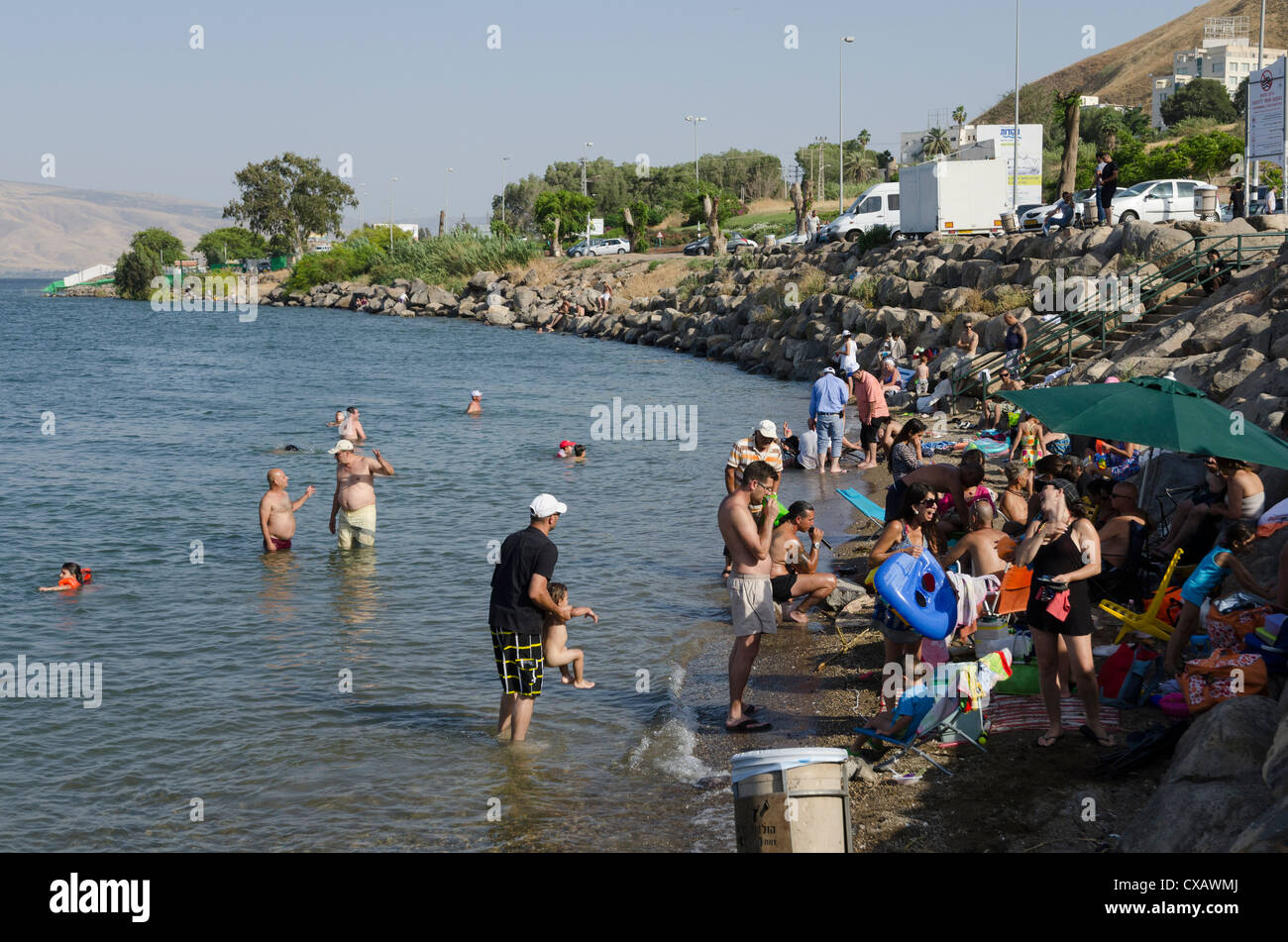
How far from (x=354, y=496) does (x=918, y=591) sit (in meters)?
8.04

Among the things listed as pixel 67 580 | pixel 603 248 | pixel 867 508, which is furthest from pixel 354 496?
pixel 603 248

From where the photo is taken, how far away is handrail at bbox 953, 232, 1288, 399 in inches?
781

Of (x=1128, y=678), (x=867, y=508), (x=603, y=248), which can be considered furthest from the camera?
(x=603, y=248)

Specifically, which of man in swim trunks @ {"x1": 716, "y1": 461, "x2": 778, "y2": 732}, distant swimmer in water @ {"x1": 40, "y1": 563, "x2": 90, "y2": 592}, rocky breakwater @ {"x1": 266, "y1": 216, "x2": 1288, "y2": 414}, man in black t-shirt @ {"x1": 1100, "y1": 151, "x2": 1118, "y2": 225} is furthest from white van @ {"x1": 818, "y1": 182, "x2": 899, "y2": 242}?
man in swim trunks @ {"x1": 716, "y1": 461, "x2": 778, "y2": 732}

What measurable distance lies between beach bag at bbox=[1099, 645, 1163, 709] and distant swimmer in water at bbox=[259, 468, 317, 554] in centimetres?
922

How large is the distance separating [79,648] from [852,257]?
31347mm

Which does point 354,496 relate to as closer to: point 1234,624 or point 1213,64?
point 1234,624

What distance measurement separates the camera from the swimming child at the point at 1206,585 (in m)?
7.51

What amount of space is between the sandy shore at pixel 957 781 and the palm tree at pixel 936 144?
277 feet

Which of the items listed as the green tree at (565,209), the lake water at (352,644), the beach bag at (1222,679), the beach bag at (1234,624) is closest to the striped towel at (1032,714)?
the beach bag at (1222,679)

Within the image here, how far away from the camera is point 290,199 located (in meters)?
128

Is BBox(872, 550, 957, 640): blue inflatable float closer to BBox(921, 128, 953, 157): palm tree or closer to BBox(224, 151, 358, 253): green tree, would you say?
BBox(921, 128, 953, 157): palm tree

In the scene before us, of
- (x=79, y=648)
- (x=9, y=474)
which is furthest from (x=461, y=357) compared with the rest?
(x=79, y=648)

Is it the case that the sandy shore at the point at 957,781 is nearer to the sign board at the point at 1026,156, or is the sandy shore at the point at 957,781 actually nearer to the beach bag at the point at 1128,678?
the beach bag at the point at 1128,678
